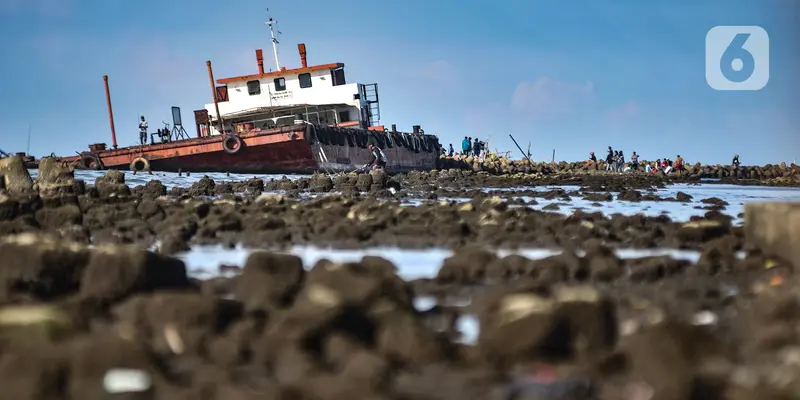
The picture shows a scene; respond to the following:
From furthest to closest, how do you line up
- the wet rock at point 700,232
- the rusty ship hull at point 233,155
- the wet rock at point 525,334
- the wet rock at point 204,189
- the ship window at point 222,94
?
the ship window at point 222,94 → the rusty ship hull at point 233,155 → the wet rock at point 204,189 → the wet rock at point 700,232 → the wet rock at point 525,334

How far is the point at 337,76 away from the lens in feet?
105

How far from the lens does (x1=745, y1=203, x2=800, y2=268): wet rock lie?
18.2 ft

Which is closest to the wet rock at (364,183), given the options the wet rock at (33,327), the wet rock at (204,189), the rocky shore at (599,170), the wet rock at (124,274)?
the wet rock at (204,189)

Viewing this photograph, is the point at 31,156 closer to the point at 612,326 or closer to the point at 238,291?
the point at 238,291

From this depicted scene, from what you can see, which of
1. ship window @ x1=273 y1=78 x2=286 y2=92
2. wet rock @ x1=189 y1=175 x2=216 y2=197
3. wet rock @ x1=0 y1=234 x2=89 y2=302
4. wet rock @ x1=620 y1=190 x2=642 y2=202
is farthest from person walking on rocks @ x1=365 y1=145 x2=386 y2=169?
wet rock @ x1=0 y1=234 x2=89 y2=302

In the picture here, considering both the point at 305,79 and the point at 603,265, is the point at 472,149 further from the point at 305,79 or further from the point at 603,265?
the point at 603,265

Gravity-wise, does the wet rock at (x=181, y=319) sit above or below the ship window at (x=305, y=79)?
below

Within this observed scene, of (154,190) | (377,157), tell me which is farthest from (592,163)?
(154,190)

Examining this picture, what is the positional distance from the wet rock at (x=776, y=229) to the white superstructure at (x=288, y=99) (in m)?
25.7

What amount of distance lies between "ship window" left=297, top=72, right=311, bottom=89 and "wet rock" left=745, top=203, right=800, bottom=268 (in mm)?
26190

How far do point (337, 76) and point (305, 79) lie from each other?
117 cm

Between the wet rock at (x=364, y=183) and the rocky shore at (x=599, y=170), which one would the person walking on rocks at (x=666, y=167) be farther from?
the wet rock at (x=364, y=183)

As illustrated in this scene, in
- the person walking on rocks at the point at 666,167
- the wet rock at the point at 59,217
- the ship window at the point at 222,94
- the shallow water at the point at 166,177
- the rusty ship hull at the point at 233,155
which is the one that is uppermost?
the ship window at the point at 222,94

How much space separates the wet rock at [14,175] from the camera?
42.3ft
